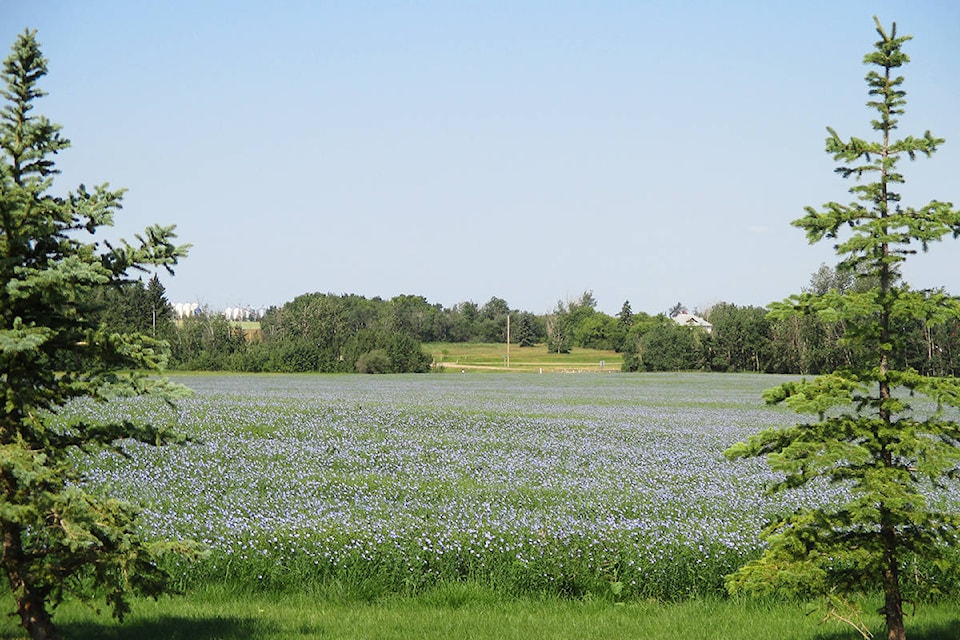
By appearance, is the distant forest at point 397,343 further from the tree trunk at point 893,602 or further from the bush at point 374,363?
the tree trunk at point 893,602

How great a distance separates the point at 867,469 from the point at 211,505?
871cm

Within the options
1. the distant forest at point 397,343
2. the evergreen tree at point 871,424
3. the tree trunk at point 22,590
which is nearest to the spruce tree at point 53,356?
the tree trunk at point 22,590

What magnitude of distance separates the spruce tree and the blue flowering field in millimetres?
683

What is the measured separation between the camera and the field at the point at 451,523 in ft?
29.6

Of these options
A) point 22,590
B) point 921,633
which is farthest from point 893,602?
point 22,590

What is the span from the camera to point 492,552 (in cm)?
999

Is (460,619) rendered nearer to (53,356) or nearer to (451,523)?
(451,523)

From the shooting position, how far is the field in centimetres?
903

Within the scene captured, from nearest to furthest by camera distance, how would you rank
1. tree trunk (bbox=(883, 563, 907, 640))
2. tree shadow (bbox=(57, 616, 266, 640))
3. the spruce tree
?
the spruce tree → tree trunk (bbox=(883, 563, 907, 640)) → tree shadow (bbox=(57, 616, 266, 640))

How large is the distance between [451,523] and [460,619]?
2.81 meters

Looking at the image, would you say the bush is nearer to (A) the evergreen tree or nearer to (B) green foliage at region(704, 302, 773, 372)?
(B) green foliage at region(704, 302, 773, 372)

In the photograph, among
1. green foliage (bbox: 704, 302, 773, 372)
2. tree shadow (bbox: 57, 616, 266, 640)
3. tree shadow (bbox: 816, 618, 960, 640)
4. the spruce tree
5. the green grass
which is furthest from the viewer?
the green grass

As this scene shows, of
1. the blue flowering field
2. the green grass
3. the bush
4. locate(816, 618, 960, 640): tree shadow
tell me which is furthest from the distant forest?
locate(816, 618, 960, 640): tree shadow

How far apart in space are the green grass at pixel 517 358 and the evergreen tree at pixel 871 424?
313ft
